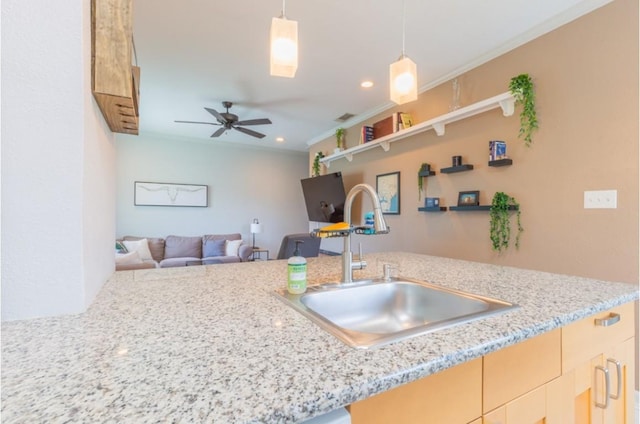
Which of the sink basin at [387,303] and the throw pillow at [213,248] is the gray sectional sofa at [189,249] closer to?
the throw pillow at [213,248]

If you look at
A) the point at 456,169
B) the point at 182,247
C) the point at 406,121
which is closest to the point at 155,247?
the point at 182,247

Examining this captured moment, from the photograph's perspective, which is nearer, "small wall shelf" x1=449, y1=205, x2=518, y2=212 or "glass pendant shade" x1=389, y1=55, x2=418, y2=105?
"glass pendant shade" x1=389, y1=55, x2=418, y2=105

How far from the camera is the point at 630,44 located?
1.75 m

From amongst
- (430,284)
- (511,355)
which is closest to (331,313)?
(430,284)

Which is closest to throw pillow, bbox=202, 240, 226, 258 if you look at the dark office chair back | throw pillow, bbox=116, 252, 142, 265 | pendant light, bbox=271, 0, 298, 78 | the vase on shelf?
throw pillow, bbox=116, 252, 142, 265

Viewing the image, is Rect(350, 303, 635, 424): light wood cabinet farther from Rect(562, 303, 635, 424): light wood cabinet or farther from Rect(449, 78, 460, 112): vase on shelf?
Rect(449, 78, 460, 112): vase on shelf

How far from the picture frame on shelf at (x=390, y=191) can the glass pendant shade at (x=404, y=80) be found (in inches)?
80.5

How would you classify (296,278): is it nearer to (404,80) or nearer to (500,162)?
(404,80)

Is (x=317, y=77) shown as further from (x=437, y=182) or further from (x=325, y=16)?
(x=437, y=182)

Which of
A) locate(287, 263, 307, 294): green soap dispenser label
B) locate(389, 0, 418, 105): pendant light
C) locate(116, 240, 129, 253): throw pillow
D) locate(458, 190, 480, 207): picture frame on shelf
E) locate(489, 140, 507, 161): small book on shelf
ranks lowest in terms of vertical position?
locate(116, 240, 129, 253): throw pillow

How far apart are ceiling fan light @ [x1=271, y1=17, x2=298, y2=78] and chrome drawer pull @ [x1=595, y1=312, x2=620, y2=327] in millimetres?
1458

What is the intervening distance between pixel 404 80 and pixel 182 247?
455 cm

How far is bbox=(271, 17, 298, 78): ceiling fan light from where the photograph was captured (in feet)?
4.05

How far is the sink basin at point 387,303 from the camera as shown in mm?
1005
